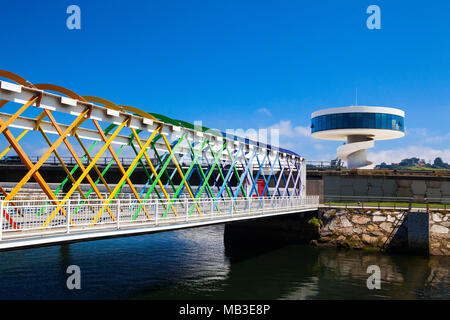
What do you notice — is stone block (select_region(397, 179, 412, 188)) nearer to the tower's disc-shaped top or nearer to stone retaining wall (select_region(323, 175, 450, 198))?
stone retaining wall (select_region(323, 175, 450, 198))

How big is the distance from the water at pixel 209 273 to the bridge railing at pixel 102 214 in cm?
296

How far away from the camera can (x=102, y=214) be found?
50.2ft

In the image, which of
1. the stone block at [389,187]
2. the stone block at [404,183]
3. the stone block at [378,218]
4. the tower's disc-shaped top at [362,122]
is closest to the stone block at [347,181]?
the stone block at [389,187]

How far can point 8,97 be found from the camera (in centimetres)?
1149

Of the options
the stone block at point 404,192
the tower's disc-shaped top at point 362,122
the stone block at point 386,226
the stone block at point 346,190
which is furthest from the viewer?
the tower's disc-shaped top at point 362,122

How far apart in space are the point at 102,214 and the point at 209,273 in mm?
6885

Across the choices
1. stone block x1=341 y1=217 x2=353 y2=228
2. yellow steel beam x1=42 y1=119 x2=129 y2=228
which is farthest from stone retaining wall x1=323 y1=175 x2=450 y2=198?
yellow steel beam x1=42 y1=119 x2=129 y2=228

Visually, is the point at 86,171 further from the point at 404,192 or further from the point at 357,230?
the point at 404,192

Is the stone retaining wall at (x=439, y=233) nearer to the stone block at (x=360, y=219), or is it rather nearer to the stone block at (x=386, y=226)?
the stone block at (x=386, y=226)

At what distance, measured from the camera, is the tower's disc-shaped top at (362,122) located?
2115 inches

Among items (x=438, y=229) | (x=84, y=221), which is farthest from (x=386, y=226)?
(x=84, y=221)

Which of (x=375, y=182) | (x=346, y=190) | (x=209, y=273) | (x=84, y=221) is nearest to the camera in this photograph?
(x=84, y=221)
